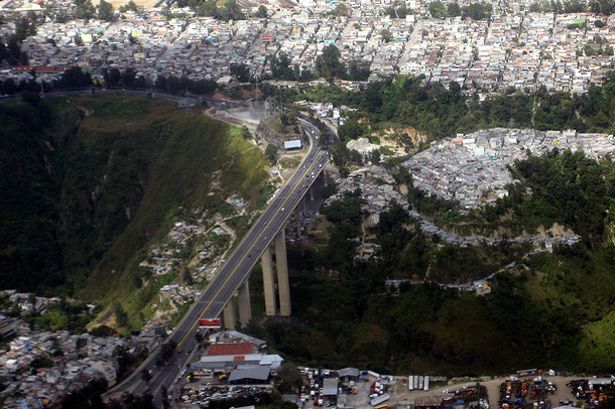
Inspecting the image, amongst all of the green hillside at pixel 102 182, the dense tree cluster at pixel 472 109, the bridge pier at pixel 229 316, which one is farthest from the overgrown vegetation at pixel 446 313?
the dense tree cluster at pixel 472 109

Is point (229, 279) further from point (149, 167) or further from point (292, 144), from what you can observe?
point (149, 167)

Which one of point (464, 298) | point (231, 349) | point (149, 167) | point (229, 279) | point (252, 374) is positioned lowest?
point (252, 374)

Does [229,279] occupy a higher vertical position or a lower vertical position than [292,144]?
lower

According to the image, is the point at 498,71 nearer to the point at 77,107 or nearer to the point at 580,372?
the point at 77,107

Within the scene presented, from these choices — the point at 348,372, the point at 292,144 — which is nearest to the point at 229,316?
the point at 348,372

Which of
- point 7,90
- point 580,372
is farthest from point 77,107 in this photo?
point 580,372

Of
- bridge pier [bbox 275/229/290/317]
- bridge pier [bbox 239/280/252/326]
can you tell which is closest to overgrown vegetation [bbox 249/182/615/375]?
bridge pier [bbox 275/229/290/317]
